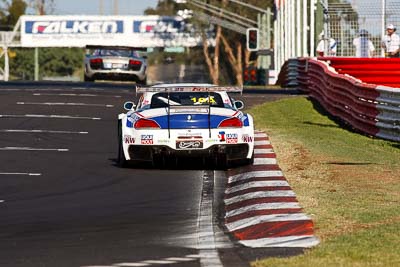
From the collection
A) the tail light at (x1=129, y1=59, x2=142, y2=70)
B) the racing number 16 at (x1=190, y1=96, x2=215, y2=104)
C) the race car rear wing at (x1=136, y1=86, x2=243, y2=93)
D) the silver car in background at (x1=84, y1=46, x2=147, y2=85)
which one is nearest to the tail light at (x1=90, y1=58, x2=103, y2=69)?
the silver car in background at (x1=84, y1=46, x2=147, y2=85)

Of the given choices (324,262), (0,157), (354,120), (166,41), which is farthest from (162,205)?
(166,41)

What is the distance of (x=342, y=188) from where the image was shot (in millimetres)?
13805

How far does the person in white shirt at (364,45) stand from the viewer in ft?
107

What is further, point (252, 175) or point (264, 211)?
point (252, 175)

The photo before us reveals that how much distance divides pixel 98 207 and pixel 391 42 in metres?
19.3

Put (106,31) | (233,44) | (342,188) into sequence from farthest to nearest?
(233,44) → (106,31) → (342,188)

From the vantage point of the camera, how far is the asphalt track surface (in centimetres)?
976

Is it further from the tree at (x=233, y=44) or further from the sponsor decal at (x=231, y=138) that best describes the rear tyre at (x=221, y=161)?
the tree at (x=233, y=44)

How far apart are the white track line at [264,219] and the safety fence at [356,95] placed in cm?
910

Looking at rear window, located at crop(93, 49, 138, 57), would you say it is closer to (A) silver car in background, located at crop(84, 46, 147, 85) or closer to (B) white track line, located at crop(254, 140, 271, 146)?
(A) silver car in background, located at crop(84, 46, 147, 85)

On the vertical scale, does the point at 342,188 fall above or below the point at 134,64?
below

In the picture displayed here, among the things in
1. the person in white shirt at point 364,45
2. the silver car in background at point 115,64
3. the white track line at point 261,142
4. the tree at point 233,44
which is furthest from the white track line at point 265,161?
the tree at point 233,44

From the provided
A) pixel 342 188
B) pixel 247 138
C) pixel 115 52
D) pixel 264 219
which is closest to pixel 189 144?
pixel 247 138

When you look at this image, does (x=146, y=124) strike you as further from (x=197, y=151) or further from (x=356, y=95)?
(x=356, y=95)
